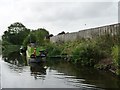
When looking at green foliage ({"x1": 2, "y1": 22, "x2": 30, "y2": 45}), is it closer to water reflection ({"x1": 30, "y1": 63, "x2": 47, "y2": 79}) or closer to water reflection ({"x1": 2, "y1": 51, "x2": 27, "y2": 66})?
water reflection ({"x1": 2, "y1": 51, "x2": 27, "y2": 66})

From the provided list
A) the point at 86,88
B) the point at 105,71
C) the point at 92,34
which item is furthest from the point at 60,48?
the point at 86,88

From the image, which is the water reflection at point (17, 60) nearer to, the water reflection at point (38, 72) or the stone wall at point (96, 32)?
the water reflection at point (38, 72)

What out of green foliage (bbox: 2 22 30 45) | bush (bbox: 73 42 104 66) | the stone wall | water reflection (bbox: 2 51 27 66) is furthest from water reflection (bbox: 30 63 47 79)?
green foliage (bbox: 2 22 30 45)

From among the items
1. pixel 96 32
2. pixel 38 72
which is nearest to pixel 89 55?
pixel 38 72

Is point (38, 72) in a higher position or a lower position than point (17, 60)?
lower

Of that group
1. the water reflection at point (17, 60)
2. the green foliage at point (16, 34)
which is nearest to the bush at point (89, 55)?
the water reflection at point (17, 60)

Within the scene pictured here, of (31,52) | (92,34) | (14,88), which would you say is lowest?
(14,88)

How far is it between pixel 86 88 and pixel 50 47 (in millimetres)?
26828

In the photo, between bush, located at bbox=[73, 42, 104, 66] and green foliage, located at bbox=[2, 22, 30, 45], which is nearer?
bush, located at bbox=[73, 42, 104, 66]

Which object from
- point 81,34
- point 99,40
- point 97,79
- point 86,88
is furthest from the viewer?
point 81,34

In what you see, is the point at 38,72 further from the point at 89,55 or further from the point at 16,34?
the point at 16,34

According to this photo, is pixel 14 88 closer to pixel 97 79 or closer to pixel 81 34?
pixel 97 79

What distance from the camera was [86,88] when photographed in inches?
577

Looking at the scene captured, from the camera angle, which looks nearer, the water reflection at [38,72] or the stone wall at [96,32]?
the water reflection at [38,72]
